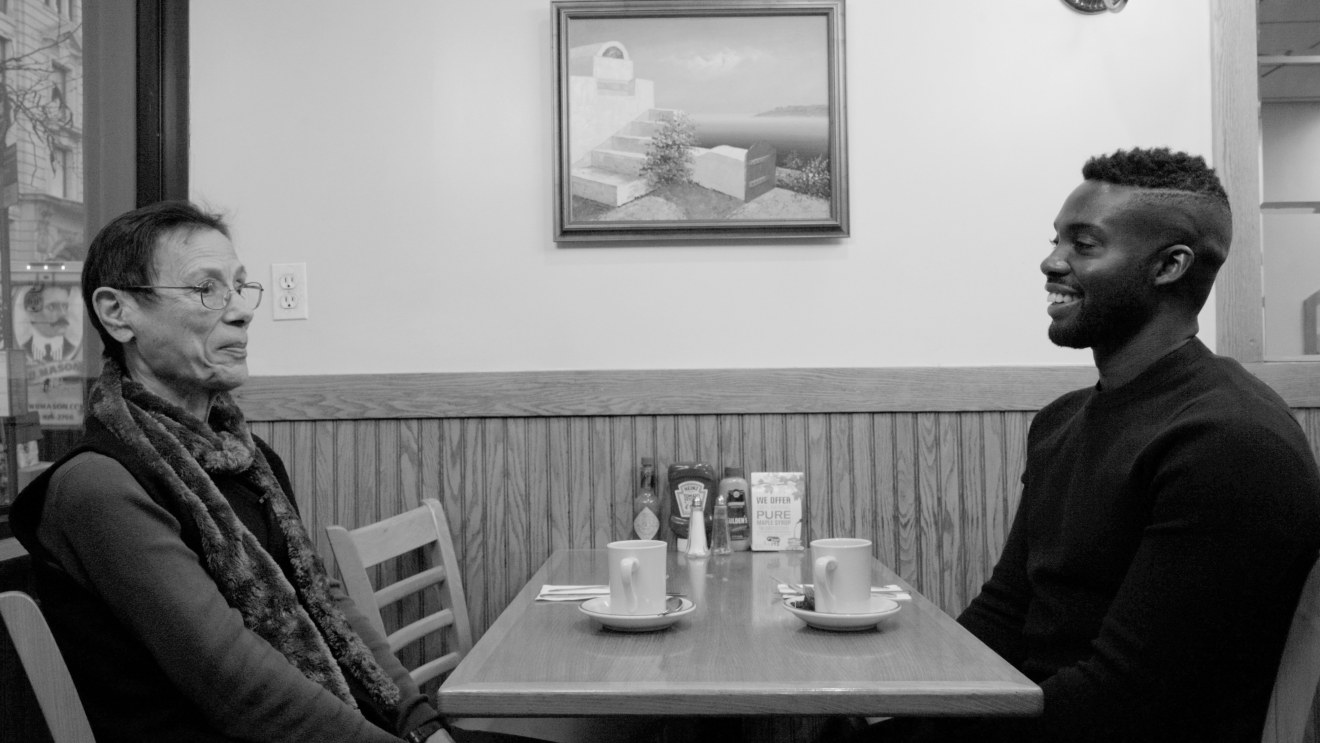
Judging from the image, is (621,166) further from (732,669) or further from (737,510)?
(732,669)

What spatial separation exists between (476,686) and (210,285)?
814mm

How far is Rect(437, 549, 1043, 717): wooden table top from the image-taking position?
3.83 ft

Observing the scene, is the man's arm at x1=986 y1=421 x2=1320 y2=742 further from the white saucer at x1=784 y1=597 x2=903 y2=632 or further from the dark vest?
the dark vest

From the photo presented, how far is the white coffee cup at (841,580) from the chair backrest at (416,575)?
0.87m

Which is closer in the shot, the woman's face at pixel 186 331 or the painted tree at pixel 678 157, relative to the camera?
the woman's face at pixel 186 331

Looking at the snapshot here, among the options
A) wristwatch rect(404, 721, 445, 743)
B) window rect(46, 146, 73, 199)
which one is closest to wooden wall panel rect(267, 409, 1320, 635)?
window rect(46, 146, 73, 199)

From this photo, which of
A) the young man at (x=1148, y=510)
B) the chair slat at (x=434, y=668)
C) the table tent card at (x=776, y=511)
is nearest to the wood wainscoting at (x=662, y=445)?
the table tent card at (x=776, y=511)

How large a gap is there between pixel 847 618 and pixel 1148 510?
0.48 metres

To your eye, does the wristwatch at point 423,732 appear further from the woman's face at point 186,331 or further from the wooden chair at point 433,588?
the woman's face at point 186,331

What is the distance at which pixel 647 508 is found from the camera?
229 centimetres

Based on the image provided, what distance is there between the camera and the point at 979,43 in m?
2.43

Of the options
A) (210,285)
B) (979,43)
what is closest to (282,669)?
(210,285)

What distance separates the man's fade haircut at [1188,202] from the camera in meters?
1.59

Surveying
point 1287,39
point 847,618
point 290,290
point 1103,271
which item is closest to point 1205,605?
point 847,618
